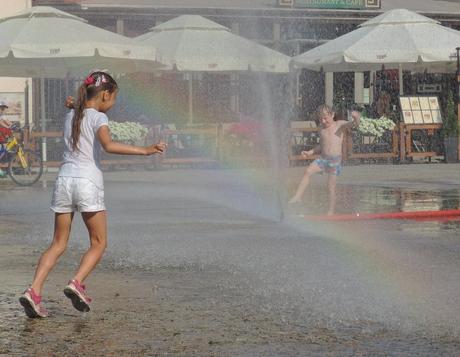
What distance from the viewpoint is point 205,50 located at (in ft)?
90.7

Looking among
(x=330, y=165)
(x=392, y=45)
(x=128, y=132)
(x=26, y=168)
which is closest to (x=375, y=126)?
(x=392, y=45)

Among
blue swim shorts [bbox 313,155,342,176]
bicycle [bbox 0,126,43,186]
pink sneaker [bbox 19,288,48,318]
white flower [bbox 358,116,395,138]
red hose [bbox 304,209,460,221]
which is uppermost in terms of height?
white flower [bbox 358,116,395,138]

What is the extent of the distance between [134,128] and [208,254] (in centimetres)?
1489

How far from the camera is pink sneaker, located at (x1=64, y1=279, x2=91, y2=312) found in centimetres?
777

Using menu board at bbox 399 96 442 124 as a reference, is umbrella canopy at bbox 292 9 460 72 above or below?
above

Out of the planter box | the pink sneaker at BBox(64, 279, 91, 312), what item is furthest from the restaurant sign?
the pink sneaker at BBox(64, 279, 91, 312)

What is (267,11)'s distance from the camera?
110 ft

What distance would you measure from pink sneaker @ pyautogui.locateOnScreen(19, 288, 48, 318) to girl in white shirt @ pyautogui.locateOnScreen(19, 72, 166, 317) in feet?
1.06

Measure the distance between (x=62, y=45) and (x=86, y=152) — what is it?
16.5 meters

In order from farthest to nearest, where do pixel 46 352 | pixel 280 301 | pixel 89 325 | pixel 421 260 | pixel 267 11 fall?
pixel 267 11
pixel 421 260
pixel 280 301
pixel 89 325
pixel 46 352

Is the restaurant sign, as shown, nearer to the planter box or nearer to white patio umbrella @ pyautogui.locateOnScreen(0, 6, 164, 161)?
white patio umbrella @ pyautogui.locateOnScreen(0, 6, 164, 161)

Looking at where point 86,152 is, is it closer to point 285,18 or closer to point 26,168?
point 26,168

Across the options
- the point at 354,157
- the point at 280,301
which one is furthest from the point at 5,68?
the point at 280,301

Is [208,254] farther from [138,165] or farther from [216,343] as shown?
[138,165]
